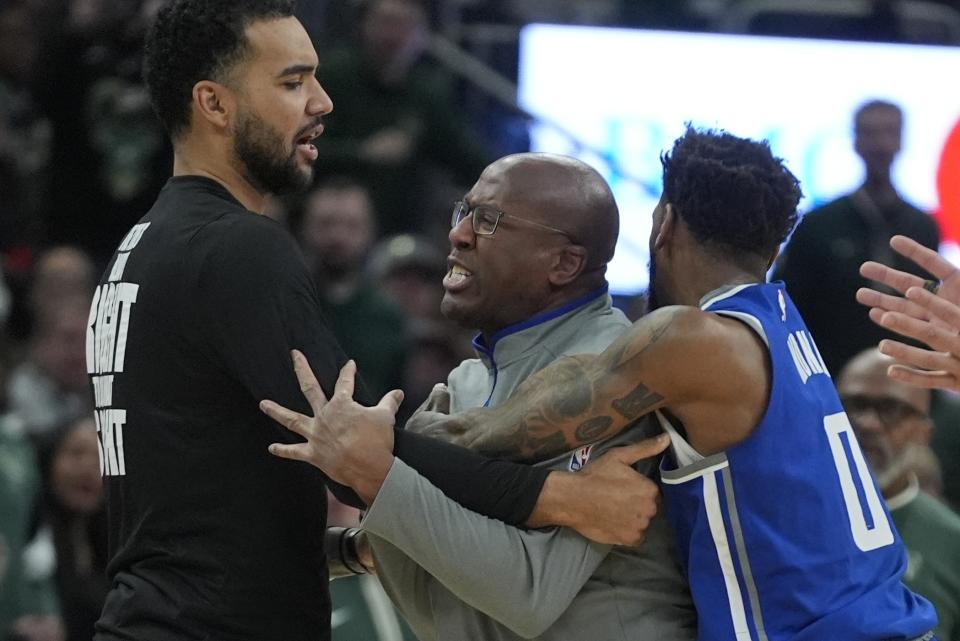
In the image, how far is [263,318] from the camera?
3387mm

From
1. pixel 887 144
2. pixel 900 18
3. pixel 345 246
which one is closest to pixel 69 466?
pixel 345 246

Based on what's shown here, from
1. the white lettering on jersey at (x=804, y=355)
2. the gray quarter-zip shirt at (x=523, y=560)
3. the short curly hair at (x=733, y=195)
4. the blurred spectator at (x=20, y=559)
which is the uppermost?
the short curly hair at (x=733, y=195)

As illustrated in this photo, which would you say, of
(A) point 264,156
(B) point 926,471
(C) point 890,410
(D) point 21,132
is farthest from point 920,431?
(D) point 21,132

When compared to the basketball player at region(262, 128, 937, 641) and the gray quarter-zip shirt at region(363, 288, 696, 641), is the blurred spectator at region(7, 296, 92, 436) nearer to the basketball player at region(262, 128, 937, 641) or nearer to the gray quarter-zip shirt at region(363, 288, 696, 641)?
the gray quarter-zip shirt at region(363, 288, 696, 641)

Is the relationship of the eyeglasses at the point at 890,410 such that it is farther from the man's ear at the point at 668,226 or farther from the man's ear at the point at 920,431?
the man's ear at the point at 668,226

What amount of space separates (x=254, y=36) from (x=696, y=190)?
1.01 metres

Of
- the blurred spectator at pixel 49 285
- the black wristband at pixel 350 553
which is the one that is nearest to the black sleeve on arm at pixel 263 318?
the black wristband at pixel 350 553

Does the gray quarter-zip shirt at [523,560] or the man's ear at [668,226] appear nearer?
the gray quarter-zip shirt at [523,560]

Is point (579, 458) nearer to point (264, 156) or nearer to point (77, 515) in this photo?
point (264, 156)

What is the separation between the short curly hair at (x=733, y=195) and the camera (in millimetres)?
3658

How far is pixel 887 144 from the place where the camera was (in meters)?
7.50

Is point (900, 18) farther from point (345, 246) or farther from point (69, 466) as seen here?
point (69, 466)

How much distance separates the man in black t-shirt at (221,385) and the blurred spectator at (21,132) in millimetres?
4132

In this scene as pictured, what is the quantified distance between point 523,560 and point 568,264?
717mm
